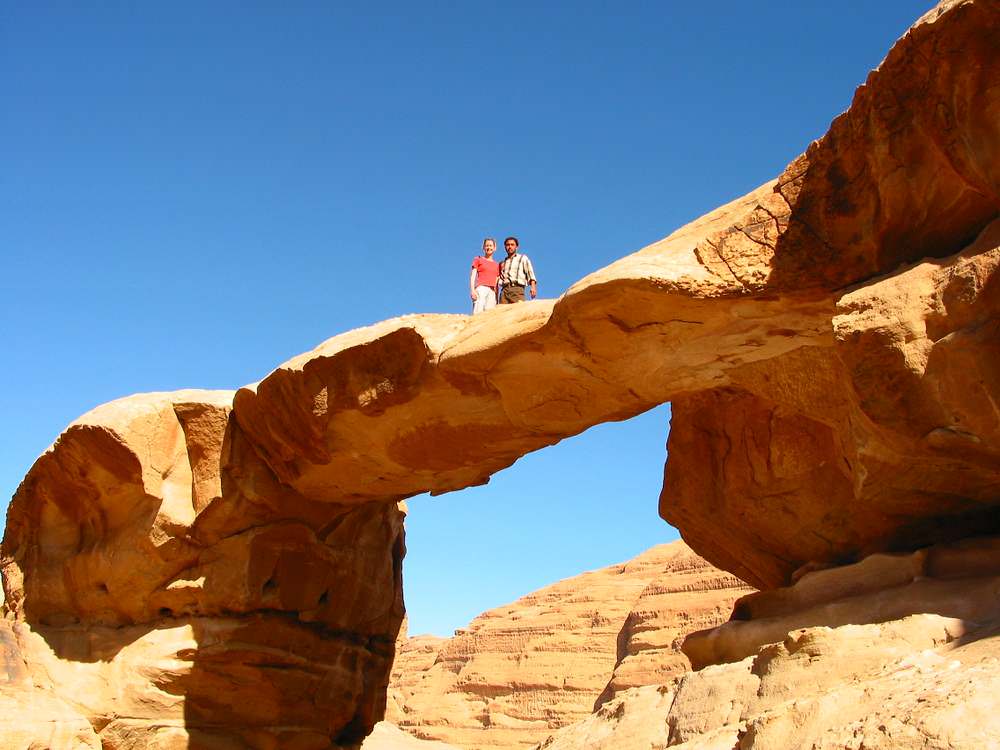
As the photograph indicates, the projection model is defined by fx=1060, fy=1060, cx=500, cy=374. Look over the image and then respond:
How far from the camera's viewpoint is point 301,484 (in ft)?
34.9

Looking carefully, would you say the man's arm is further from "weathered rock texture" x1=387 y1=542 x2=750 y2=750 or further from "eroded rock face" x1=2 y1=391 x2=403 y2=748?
"weathered rock texture" x1=387 y1=542 x2=750 y2=750

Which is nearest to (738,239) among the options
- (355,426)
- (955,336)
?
(955,336)

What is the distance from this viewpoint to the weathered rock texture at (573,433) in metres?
6.32

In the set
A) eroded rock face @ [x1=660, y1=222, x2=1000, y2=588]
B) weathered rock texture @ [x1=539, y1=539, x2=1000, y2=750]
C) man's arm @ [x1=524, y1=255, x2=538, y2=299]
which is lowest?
weathered rock texture @ [x1=539, y1=539, x2=1000, y2=750]

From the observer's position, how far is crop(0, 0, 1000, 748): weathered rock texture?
6.32 metres

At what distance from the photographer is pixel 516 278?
10156mm

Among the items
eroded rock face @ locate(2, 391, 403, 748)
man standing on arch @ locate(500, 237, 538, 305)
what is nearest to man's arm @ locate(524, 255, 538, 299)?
man standing on arch @ locate(500, 237, 538, 305)

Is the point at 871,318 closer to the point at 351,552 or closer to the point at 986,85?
the point at 986,85

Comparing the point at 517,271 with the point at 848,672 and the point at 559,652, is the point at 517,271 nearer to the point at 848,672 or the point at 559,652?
the point at 848,672

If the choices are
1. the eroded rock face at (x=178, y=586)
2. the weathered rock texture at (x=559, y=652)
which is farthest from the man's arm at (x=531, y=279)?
the weathered rock texture at (x=559, y=652)

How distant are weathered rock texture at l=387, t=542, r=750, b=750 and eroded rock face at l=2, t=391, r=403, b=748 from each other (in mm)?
14766

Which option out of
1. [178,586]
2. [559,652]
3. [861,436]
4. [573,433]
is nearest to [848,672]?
[861,436]

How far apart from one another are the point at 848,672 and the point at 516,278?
549cm

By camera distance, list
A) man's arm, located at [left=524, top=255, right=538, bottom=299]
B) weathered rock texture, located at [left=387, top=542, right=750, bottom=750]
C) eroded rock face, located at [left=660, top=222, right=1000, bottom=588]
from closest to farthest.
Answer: eroded rock face, located at [left=660, top=222, right=1000, bottom=588], man's arm, located at [left=524, top=255, right=538, bottom=299], weathered rock texture, located at [left=387, top=542, right=750, bottom=750]
